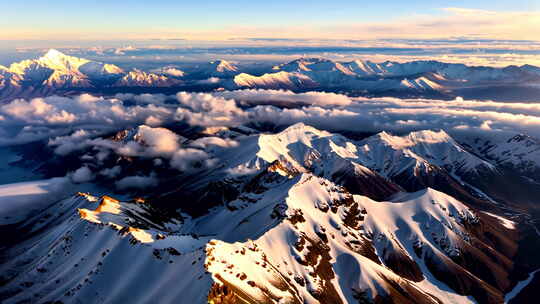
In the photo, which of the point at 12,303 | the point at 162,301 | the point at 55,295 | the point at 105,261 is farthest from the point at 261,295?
the point at 12,303

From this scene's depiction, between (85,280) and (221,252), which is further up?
(221,252)

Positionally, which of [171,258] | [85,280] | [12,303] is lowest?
[12,303]

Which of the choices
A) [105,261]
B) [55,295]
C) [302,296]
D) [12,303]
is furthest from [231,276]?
[12,303]

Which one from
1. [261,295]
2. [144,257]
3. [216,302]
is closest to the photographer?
[216,302]

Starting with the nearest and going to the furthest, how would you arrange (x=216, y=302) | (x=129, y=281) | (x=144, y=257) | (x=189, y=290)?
(x=216, y=302) < (x=189, y=290) < (x=129, y=281) < (x=144, y=257)

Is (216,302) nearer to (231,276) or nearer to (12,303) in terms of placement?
(231,276)

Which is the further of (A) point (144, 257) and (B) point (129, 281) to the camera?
(A) point (144, 257)

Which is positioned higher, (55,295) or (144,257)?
(144,257)

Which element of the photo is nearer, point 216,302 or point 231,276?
point 216,302

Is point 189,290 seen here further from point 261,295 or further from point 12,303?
point 12,303
